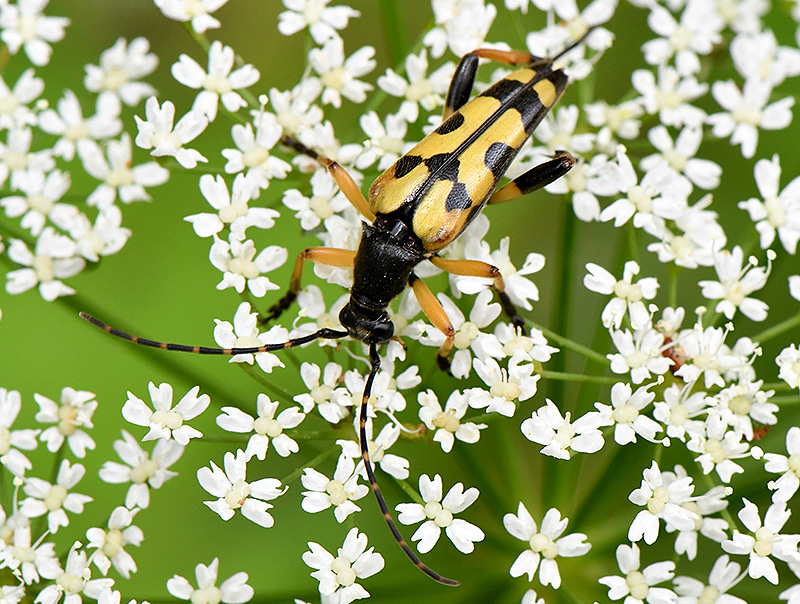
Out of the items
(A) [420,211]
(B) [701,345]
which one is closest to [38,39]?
(A) [420,211]

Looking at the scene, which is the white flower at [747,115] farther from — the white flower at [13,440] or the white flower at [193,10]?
the white flower at [13,440]

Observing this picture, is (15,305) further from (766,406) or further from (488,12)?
(766,406)

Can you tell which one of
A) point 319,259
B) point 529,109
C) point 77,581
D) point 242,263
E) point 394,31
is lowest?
point 77,581

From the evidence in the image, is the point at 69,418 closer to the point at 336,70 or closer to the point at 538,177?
the point at 336,70

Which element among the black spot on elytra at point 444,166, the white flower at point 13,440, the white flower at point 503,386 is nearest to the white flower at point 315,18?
the black spot on elytra at point 444,166

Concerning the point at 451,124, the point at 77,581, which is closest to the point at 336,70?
the point at 451,124
